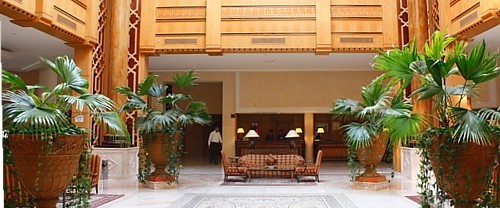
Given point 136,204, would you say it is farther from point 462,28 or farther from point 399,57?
point 462,28

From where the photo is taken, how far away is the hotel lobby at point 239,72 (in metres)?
7.82

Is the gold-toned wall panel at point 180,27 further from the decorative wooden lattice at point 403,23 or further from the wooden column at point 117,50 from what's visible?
the decorative wooden lattice at point 403,23

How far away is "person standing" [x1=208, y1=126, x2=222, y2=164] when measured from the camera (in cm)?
1463

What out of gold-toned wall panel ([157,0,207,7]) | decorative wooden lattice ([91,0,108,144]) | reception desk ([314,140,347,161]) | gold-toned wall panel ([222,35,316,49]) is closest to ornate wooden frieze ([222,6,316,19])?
gold-toned wall panel ([222,35,316,49])

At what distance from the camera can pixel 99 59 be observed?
10.4m

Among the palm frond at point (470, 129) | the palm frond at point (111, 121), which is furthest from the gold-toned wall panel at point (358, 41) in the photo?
the palm frond at point (111, 121)

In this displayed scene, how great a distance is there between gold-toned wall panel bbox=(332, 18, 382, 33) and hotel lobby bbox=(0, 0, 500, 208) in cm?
3

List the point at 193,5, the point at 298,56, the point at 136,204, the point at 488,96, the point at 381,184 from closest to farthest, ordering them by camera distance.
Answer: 1. the point at 136,204
2. the point at 381,184
3. the point at 193,5
4. the point at 298,56
5. the point at 488,96

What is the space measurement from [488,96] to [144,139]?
438 inches

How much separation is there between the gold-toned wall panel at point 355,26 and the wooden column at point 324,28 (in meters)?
0.22

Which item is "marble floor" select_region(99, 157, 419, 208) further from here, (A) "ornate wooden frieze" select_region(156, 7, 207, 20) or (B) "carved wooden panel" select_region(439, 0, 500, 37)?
(A) "ornate wooden frieze" select_region(156, 7, 207, 20)

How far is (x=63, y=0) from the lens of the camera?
8.65 metres

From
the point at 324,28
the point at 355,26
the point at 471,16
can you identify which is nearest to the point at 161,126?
the point at 324,28

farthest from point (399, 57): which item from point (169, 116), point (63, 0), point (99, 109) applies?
point (63, 0)
